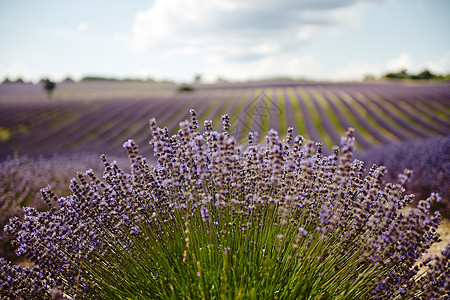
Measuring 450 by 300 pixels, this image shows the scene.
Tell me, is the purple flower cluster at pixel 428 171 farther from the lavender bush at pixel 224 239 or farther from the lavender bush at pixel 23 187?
the lavender bush at pixel 23 187

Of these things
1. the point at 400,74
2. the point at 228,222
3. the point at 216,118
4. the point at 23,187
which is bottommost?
the point at 23,187

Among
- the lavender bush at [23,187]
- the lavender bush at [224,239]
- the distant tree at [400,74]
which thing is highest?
the distant tree at [400,74]

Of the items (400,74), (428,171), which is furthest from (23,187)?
(400,74)

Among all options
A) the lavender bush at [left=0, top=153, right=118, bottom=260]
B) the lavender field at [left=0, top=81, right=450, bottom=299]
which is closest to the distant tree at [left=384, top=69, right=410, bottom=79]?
the lavender field at [left=0, top=81, right=450, bottom=299]

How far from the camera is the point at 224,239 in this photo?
201cm

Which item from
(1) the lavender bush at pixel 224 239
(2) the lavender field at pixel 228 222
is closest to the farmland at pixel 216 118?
(2) the lavender field at pixel 228 222

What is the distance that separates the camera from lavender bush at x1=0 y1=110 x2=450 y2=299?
5.58 feet

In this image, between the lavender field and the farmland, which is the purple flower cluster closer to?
the lavender field

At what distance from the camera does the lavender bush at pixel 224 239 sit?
1.70m

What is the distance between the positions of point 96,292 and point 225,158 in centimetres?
135

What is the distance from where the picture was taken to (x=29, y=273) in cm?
205

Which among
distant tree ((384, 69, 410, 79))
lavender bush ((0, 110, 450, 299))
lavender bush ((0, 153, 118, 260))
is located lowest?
lavender bush ((0, 153, 118, 260))

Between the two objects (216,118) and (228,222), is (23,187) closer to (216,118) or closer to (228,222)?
(228,222)

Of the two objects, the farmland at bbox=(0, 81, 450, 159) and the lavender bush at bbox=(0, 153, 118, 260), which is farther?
the farmland at bbox=(0, 81, 450, 159)
